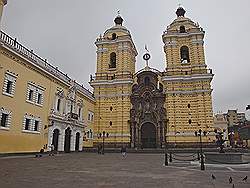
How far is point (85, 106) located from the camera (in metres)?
34.5

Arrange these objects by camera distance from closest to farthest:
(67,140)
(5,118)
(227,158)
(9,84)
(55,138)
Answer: (227,158) < (5,118) < (9,84) < (55,138) < (67,140)

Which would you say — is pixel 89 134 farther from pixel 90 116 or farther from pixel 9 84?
pixel 9 84

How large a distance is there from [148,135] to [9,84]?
2231 cm

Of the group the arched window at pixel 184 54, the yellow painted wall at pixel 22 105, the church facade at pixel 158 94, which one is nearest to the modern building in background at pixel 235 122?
the church facade at pixel 158 94

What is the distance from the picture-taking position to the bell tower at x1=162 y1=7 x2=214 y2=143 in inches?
1315

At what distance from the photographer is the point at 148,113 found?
35.9m

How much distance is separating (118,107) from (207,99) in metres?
13.3

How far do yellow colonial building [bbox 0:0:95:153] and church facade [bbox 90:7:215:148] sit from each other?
19.9 ft

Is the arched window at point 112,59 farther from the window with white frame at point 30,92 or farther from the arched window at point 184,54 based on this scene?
the window with white frame at point 30,92

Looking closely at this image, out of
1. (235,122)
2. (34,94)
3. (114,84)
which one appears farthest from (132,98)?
(235,122)

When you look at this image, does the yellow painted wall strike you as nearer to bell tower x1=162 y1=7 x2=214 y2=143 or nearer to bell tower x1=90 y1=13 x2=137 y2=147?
bell tower x1=90 y1=13 x2=137 y2=147

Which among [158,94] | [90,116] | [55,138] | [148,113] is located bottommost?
[55,138]

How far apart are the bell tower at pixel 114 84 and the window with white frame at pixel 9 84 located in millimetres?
19232


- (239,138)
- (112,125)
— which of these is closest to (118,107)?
(112,125)
